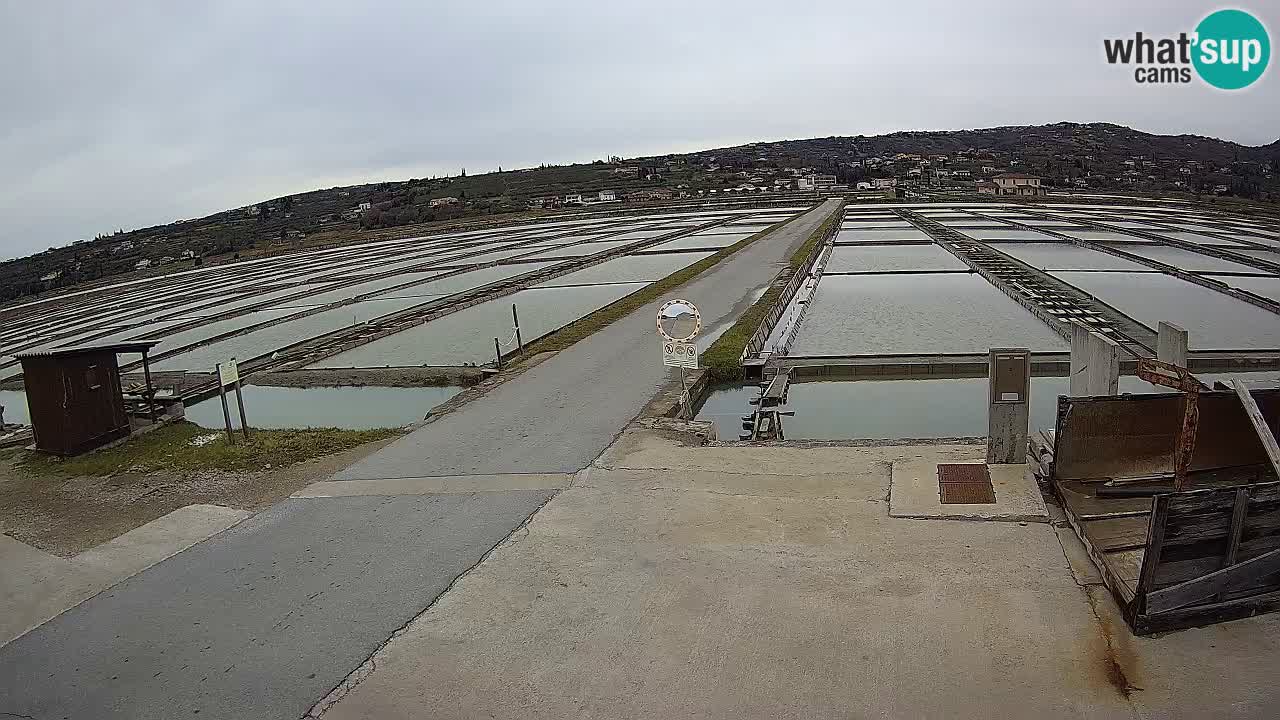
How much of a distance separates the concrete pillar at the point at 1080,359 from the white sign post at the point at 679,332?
12.7 ft

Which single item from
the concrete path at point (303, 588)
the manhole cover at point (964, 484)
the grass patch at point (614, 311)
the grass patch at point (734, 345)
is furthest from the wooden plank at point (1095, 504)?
the grass patch at point (614, 311)

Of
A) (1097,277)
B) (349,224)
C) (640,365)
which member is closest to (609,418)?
(640,365)

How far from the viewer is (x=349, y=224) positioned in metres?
78.9

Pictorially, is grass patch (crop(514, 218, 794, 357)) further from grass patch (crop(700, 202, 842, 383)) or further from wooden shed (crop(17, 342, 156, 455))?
wooden shed (crop(17, 342, 156, 455))

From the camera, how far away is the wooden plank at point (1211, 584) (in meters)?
4.27

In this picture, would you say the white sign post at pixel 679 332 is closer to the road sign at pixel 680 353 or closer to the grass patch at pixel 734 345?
the road sign at pixel 680 353

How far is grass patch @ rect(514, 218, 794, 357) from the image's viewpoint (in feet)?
48.6

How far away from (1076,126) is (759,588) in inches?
8966

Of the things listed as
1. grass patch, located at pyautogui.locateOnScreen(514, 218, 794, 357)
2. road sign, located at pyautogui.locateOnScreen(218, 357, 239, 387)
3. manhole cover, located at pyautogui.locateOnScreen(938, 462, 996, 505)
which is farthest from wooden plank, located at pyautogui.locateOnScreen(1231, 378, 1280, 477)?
grass patch, located at pyautogui.locateOnScreen(514, 218, 794, 357)

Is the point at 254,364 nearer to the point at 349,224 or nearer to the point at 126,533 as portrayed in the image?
the point at 126,533

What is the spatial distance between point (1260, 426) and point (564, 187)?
104 meters

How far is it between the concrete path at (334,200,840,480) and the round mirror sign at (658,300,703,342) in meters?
1.09

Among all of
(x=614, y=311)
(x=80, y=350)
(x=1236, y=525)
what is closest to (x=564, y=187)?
(x=614, y=311)

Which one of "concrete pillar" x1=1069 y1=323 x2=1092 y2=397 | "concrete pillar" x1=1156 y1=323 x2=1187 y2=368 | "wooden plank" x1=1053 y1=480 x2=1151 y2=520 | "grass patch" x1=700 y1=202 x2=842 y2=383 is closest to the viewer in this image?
"wooden plank" x1=1053 y1=480 x2=1151 y2=520
